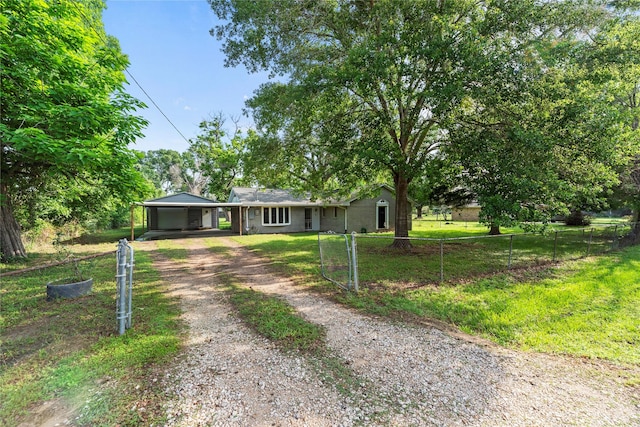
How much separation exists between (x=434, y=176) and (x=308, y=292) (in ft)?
20.0

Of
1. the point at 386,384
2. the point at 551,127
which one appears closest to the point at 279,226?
the point at 551,127

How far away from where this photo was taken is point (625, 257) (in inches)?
417

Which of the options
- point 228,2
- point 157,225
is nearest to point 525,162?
point 228,2

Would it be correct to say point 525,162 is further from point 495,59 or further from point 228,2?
point 228,2

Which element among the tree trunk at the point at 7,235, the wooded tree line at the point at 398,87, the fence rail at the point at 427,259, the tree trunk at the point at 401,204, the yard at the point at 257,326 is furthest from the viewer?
the tree trunk at the point at 401,204

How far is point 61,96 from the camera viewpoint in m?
6.43

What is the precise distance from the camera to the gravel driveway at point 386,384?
8.51 feet

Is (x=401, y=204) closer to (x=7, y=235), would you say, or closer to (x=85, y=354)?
(x=85, y=354)

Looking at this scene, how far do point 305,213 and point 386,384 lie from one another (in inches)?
762

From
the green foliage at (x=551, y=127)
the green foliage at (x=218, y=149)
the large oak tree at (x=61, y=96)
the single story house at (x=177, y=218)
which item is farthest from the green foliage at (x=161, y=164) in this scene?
the green foliage at (x=551, y=127)

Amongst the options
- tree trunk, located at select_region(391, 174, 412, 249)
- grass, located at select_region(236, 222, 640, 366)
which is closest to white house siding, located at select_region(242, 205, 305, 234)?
grass, located at select_region(236, 222, 640, 366)

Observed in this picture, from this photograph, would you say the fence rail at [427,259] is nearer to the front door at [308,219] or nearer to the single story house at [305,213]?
the single story house at [305,213]

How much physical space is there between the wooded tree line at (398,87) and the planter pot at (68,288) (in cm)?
254

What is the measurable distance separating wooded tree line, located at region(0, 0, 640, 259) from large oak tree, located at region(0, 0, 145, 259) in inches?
1.4
